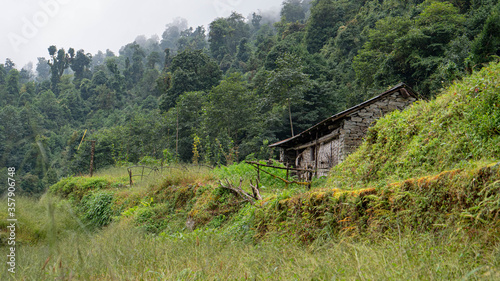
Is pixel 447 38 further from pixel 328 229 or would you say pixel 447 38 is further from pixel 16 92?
pixel 16 92

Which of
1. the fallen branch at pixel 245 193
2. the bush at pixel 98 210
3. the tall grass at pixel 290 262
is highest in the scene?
the tall grass at pixel 290 262

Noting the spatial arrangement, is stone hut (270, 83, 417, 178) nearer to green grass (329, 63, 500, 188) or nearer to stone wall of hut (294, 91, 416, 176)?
stone wall of hut (294, 91, 416, 176)

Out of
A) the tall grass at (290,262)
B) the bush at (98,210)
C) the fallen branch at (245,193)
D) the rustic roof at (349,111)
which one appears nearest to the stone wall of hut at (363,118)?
the rustic roof at (349,111)

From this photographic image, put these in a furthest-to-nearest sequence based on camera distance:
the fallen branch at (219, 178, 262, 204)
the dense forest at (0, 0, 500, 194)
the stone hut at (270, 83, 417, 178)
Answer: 1. the dense forest at (0, 0, 500, 194)
2. the stone hut at (270, 83, 417, 178)
3. the fallen branch at (219, 178, 262, 204)

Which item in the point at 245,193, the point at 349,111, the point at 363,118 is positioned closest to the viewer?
the point at 245,193

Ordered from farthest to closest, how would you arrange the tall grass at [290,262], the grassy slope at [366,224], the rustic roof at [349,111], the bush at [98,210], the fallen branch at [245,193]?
the bush at [98,210], the rustic roof at [349,111], the fallen branch at [245,193], the grassy slope at [366,224], the tall grass at [290,262]

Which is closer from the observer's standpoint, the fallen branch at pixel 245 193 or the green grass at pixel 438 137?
the green grass at pixel 438 137

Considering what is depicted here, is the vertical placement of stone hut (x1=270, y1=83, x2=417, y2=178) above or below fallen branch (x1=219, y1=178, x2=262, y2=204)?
above

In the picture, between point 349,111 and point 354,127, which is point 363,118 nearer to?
point 354,127

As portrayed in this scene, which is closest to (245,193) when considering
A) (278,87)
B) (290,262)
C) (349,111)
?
(290,262)

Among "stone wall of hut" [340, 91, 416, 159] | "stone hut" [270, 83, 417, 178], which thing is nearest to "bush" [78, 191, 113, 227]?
"stone hut" [270, 83, 417, 178]

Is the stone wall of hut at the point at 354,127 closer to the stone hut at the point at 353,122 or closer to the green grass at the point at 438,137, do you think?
the stone hut at the point at 353,122

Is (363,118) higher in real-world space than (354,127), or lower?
higher

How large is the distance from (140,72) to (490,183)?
72181mm
